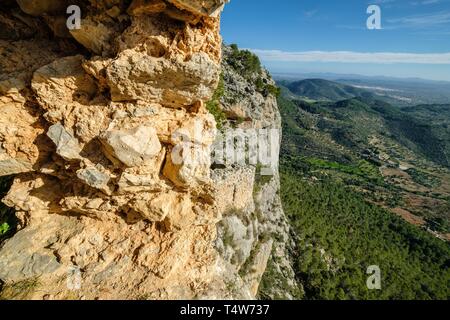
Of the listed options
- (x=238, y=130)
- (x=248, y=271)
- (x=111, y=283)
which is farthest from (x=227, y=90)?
(x=111, y=283)

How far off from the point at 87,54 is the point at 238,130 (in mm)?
28587

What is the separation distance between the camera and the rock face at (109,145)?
423 inches

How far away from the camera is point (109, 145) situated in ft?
34.7
